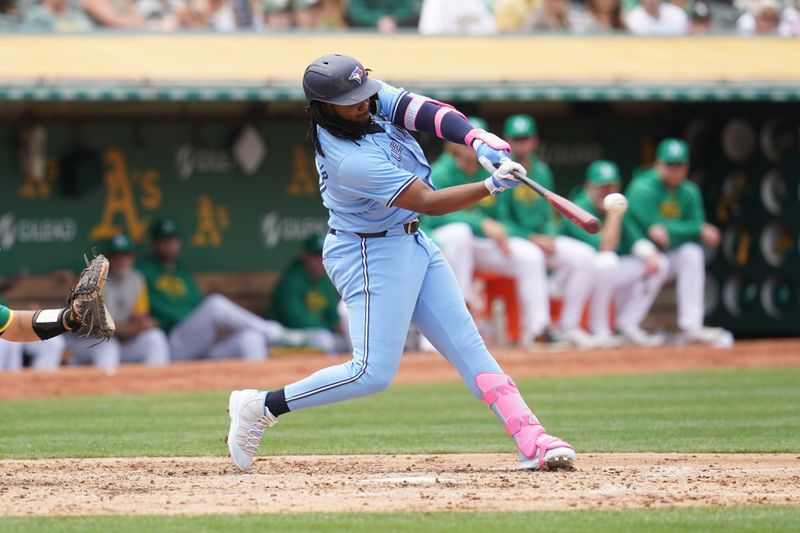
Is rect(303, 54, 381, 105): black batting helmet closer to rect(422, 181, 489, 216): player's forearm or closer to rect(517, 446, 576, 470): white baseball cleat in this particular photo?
rect(422, 181, 489, 216): player's forearm

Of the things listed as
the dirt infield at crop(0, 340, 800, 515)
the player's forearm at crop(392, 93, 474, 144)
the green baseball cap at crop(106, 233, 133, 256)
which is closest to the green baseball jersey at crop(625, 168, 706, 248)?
the green baseball cap at crop(106, 233, 133, 256)

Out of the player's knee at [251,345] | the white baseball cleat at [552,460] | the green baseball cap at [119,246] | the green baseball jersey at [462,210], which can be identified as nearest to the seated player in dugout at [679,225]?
the green baseball jersey at [462,210]

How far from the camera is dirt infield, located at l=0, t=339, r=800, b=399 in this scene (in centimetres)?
1007

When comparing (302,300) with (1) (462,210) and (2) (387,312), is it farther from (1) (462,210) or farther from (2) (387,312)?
(2) (387,312)

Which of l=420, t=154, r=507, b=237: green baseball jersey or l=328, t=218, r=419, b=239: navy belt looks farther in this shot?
l=420, t=154, r=507, b=237: green baseball jersey

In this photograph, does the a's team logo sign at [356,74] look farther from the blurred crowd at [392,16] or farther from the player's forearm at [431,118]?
the blurred crowd at [392,16]

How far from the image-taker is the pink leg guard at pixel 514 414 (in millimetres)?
5543

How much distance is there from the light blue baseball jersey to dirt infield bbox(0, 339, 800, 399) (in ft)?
14.7

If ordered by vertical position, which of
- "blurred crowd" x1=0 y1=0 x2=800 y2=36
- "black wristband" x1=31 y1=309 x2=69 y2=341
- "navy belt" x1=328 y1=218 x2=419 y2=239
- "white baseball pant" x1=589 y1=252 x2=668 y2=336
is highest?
"blurred crowd" x1=0 y1=0 x2=800 y2=36

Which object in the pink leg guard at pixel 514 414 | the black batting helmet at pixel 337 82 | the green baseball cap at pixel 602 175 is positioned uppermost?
the black batting helmet at pixel 337 82

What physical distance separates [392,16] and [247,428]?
8606mm

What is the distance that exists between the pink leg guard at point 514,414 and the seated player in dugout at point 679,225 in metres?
7.03

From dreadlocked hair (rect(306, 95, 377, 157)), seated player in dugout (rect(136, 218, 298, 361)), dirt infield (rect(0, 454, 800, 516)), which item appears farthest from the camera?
seated player in dugout (rect(136, 218, 298, 361))

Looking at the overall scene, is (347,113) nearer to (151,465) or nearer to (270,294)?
(151,465)
